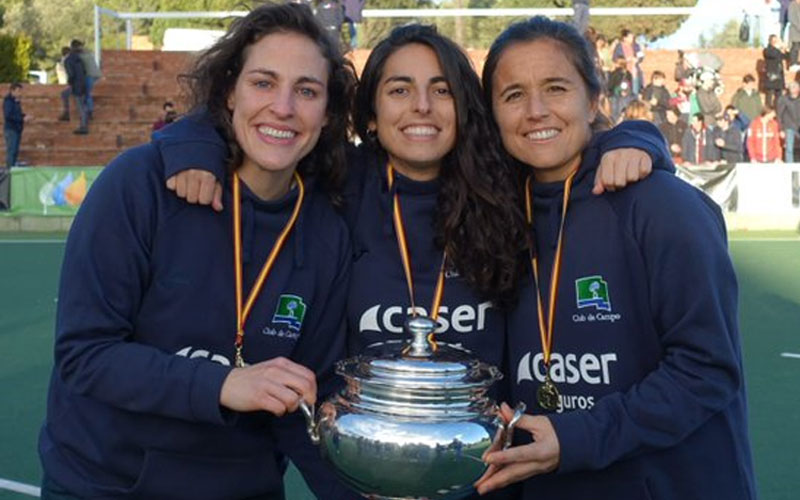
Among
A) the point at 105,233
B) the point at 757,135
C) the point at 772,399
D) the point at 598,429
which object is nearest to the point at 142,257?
the point at 105,233

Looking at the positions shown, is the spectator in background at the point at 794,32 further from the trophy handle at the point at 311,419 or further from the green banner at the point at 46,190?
the trophy handle at the point at 311,419

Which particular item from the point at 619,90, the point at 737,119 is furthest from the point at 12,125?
the point at 737,119

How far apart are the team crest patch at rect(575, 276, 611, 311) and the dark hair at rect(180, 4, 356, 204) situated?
752 mm

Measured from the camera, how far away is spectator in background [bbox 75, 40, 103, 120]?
73.6 ft

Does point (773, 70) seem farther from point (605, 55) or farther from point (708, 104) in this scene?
point (605, 55)

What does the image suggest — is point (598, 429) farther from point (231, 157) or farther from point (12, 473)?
point (12, 473)

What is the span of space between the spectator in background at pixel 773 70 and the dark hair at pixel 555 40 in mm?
18716

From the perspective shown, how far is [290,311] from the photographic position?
116 inches

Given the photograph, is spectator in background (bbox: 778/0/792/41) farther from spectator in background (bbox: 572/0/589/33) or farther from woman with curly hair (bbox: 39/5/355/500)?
woman with curly hair (bbox: 39/5/355/500)

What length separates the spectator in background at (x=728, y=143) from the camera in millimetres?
18500

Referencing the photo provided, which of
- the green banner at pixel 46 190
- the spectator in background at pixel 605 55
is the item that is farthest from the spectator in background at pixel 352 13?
the green banner at pixel 46 190

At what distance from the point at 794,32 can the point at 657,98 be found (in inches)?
155

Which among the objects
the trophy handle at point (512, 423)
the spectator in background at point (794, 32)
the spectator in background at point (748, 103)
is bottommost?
the trophy handle at point (512, 423)

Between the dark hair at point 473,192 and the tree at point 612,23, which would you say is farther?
the tree at point 612,23
